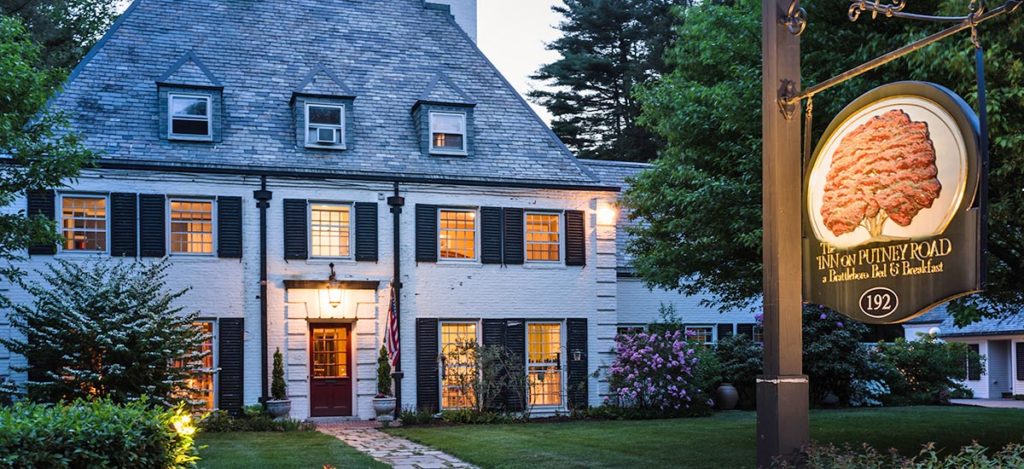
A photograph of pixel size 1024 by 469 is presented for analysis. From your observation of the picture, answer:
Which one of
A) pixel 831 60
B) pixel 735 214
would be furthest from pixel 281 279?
pixel 831 60

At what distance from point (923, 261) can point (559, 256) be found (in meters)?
16.8

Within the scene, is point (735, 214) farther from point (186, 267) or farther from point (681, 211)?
point (186, 267)

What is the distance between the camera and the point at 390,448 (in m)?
15.9

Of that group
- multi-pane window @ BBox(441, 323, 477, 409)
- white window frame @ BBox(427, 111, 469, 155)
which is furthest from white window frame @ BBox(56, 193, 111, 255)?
multi-pane window @ BBox(441, 323, 477, 409)

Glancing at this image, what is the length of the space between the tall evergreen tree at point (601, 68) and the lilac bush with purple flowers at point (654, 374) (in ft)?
74.2

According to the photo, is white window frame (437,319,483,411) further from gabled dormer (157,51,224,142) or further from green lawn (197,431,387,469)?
gabled dormer (157,51,224,142)

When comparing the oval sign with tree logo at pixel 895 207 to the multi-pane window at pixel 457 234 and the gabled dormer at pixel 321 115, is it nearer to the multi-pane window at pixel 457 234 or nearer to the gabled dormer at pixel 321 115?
the multi-pane window at pixel 457 234

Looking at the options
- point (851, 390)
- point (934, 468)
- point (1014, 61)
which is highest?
point (1014, 61)

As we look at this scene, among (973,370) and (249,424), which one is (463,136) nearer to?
(249,424)

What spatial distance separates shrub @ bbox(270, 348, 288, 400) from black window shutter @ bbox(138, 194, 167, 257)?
3.06m

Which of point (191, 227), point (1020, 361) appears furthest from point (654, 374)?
point (1020, 361)

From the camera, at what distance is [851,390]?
25344 millimetres

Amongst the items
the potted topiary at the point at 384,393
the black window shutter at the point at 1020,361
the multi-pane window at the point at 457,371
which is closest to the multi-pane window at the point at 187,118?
the potted topiary at the point at 384,393

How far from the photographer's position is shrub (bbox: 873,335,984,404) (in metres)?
26.7
